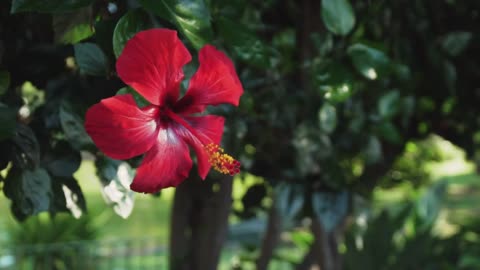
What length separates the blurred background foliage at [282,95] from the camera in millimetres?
752

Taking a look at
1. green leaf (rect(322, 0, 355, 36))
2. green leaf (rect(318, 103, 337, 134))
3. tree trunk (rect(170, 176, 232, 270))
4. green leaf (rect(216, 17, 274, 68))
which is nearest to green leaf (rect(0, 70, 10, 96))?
green leaf (rect(216, 17, 274, 68))

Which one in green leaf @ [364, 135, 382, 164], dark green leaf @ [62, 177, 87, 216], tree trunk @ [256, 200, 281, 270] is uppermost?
dark green leaf @ [62, 177, 87, 216]

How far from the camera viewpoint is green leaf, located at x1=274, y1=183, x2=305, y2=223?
4.90ft

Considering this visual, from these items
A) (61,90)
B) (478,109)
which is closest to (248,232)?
(478,109)

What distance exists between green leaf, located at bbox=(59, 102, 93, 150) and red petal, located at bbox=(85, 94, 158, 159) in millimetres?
166

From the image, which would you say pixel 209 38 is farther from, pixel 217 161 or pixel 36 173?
pixel 36 173

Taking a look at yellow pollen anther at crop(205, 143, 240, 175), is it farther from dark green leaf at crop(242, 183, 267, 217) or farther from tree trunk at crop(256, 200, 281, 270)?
tree trunk at crop(256, 200, 281, 270)

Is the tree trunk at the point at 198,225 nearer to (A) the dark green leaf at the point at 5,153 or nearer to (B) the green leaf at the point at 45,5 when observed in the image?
(A) the dark green leaf at the point at 5,153

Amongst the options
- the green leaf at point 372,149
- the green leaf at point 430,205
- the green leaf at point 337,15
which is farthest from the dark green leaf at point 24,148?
the green leaf at point 430,205

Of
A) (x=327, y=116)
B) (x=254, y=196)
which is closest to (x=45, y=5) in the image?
(x=327, y=116)

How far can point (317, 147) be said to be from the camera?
1416 millimetres

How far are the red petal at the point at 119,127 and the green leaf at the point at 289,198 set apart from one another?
886 millimetres

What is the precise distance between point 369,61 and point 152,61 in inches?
18.2

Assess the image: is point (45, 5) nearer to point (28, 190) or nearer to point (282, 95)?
point (28, 190)
